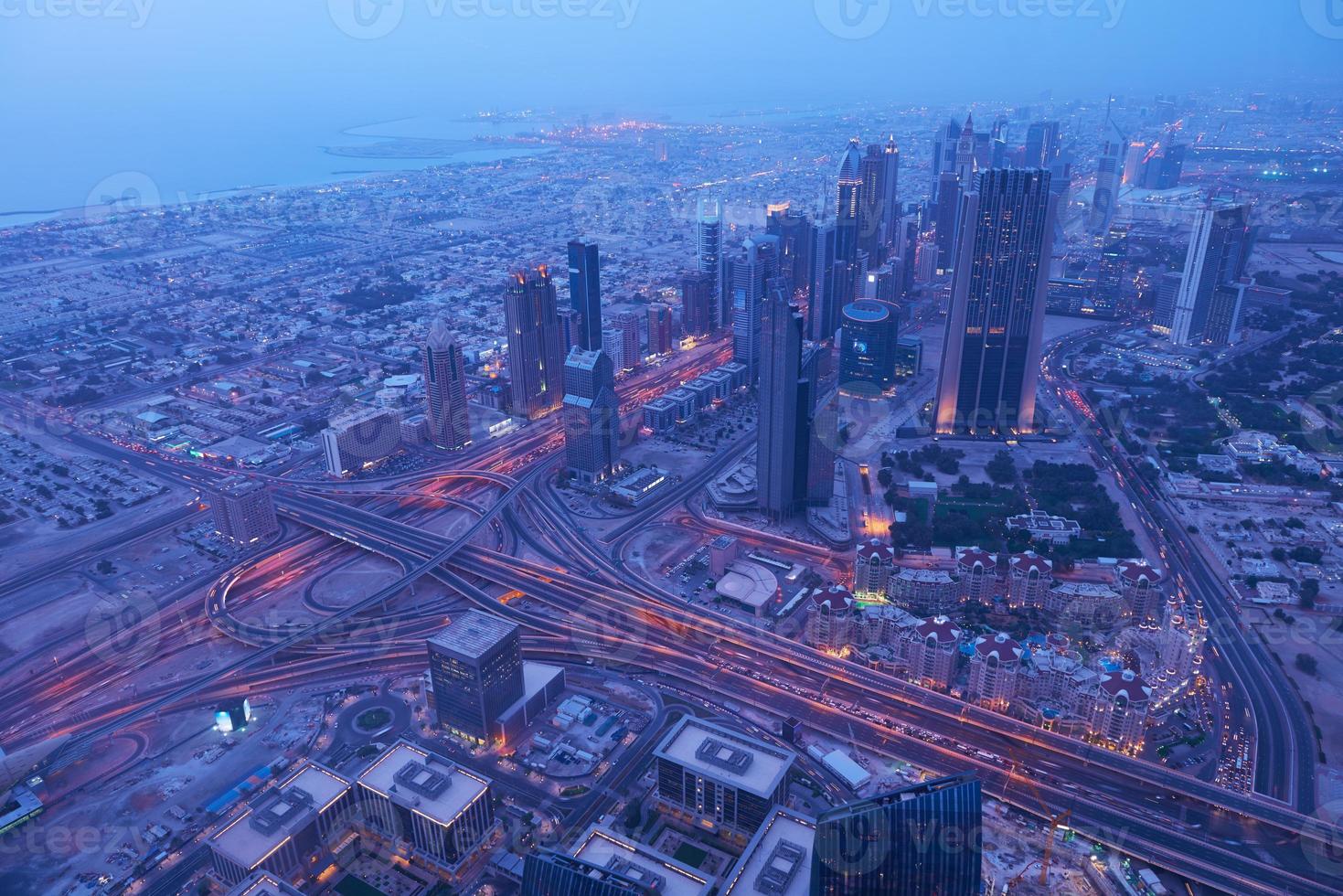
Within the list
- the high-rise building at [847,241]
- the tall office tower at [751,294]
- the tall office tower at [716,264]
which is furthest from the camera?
the tall office tower at [716,264]

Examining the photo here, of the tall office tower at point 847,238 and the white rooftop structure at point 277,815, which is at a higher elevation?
the tall office tower at point 847,238

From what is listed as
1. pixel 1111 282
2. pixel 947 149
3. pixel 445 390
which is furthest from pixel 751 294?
pixel 947 149

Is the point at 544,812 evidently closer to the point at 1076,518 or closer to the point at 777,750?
the point at 777,750

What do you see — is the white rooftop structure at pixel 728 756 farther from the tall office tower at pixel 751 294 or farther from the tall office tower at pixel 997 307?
the tall office tower at pixel 751 294

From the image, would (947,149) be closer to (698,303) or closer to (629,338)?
(698,303)

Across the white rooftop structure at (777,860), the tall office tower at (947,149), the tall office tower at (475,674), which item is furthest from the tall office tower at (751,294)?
the tall office tower at (947,149)

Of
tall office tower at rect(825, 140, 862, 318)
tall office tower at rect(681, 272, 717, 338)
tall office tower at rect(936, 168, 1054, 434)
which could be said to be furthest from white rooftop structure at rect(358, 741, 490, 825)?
tall office tower at rect(825, 140, 862, 318)
